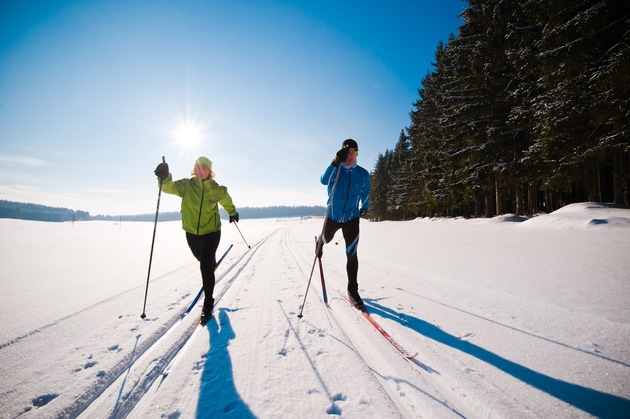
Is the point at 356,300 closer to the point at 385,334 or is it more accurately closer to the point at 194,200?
the point at 385,334

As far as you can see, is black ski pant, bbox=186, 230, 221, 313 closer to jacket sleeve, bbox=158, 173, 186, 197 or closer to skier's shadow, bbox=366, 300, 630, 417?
jacket sleeve, bbox=158, 173, 186, 197

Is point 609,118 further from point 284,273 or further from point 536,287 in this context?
point 284,273

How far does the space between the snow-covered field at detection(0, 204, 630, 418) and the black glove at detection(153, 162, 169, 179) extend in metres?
1.86

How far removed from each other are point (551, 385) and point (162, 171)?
438 centimetres

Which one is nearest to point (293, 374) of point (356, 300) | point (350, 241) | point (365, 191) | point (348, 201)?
point (356, 300)

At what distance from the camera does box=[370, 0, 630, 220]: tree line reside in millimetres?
8094

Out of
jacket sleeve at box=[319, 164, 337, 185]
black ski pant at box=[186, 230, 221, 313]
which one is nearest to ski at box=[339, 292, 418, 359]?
jacket sleeve at box=[319, 164, 337, 185]

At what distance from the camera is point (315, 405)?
160cm

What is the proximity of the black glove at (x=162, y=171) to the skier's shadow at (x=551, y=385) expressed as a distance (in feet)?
12.1

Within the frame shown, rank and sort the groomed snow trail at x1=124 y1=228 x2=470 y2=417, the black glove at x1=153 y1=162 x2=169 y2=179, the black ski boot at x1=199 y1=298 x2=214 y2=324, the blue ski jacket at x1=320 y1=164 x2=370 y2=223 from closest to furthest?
1. the groomed snow trail at x1=124 y1=228 x2=470 y2=417
2. the black ski boot at x1=199 y1=298 x2=214 y2=324
3. the black glove at x1=153 y1=162 x2=169 y2=179
4. the blue ski jacket at x1=320 y1=164 x2=370 y2=223

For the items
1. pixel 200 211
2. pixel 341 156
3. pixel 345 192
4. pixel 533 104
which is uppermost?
pixel 533 104

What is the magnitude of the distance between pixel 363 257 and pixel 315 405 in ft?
18.7

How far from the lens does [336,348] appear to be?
230cm

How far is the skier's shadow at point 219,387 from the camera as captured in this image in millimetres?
1560
